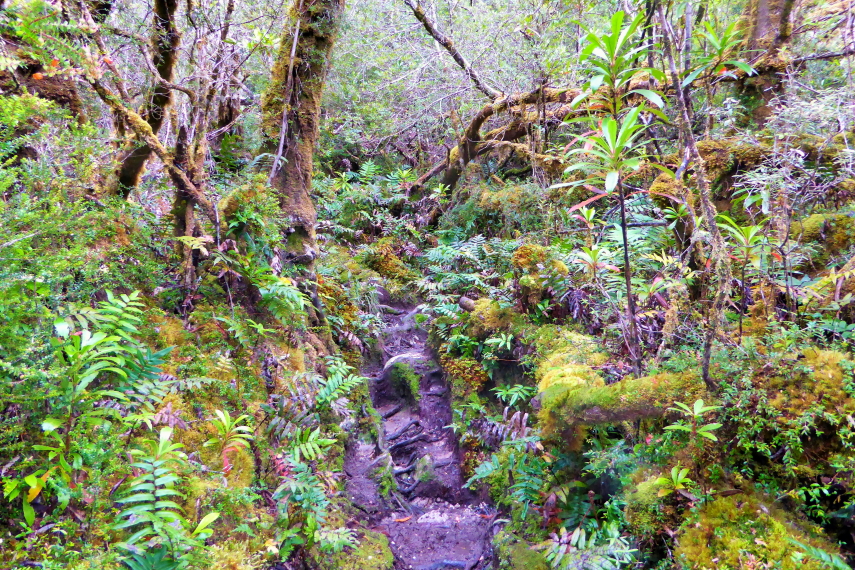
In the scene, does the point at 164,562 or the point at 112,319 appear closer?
the point at 164,562

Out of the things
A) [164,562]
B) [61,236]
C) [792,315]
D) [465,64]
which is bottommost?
[164,562]

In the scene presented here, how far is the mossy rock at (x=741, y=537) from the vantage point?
2111mm

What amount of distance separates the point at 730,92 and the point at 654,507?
570 cm

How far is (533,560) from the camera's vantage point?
132 inches

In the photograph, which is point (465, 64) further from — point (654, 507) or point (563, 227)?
point (654, 507)

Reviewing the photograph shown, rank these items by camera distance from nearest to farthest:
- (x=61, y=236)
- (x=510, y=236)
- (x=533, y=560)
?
(x=61, y=236), (x=533, y=560), (x=510, y=236)

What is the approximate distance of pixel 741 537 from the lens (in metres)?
2.25

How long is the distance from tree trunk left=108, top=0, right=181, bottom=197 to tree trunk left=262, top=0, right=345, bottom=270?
1.41m

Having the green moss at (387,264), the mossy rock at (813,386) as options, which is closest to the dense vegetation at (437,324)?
the mossy rock at (813,386)

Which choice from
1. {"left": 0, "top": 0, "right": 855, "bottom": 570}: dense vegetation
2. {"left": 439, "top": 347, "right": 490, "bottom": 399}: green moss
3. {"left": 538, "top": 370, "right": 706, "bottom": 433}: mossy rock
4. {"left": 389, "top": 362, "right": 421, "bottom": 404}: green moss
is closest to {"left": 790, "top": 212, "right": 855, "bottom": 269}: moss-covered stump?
{"left": 0, "top": 0, "right": 855, "bottom": 570}: dense vegetation

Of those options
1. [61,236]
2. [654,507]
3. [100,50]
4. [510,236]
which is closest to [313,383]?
[61,236]

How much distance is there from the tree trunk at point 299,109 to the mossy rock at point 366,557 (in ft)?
11.6

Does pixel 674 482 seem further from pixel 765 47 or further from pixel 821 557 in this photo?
pixel 765 47

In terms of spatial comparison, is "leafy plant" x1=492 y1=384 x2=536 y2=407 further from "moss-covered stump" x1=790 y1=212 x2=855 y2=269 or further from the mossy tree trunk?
the mossy tree trunk
